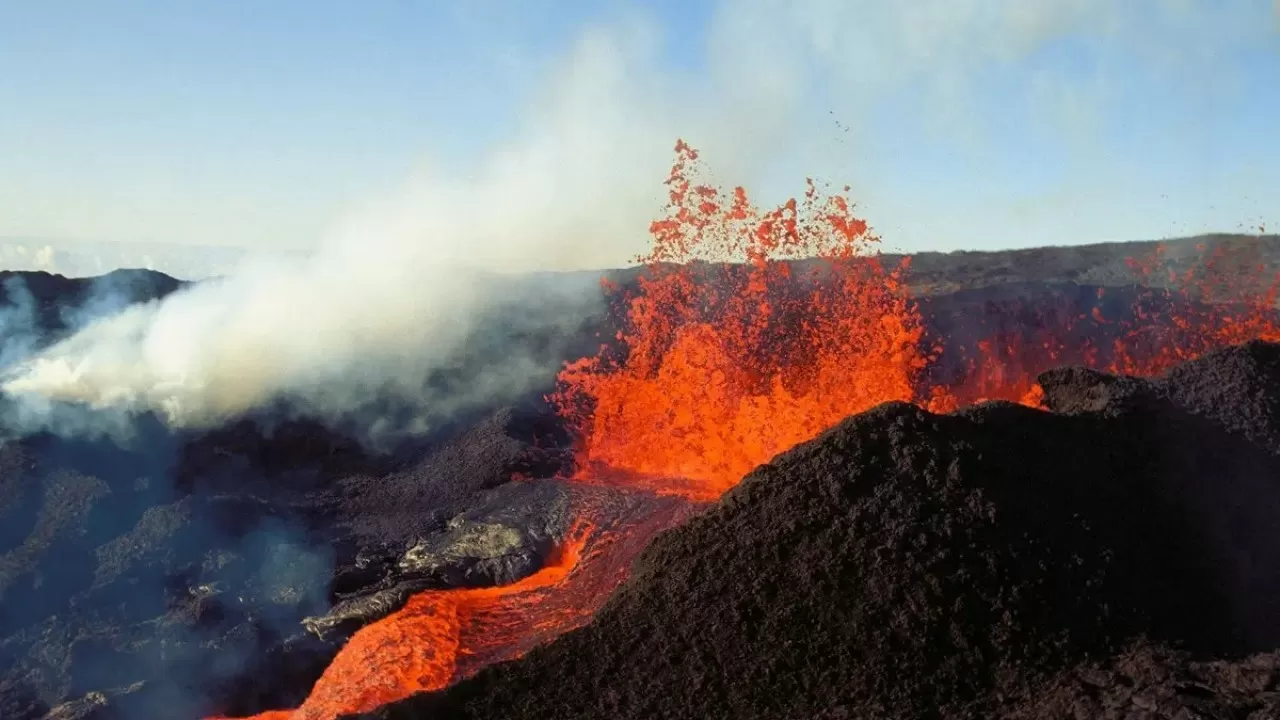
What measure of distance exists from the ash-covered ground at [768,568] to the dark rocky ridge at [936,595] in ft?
0.07

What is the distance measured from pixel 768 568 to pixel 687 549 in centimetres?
78

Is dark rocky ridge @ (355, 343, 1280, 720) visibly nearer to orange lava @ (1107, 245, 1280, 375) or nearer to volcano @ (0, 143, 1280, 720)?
volcano @ (0, 143, 1280, 720)

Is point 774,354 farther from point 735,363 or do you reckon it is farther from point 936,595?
point 936,595

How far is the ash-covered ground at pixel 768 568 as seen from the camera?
7.13 meters

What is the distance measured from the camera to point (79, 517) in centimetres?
1341

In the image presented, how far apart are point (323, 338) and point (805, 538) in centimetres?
1374

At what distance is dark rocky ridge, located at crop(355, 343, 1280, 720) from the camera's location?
6996 millimetres

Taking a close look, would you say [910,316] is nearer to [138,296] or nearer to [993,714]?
[993,714]

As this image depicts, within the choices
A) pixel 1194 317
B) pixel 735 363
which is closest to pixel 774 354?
pixel 735 363

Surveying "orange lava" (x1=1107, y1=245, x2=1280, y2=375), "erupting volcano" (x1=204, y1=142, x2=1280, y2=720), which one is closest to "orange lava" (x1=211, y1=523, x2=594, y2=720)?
"erupting volcano" (x1=204, y1=142, x2=1280, y2=720)

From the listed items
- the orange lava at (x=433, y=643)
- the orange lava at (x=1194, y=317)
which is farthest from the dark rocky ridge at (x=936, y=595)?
the orange lava at (x=1194, y=317)

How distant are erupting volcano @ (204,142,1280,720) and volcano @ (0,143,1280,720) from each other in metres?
0.09

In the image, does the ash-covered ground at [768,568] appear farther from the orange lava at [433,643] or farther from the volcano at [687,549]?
the orange lava at [433,643]

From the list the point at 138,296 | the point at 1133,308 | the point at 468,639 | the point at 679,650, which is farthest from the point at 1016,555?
the point at 138,296
